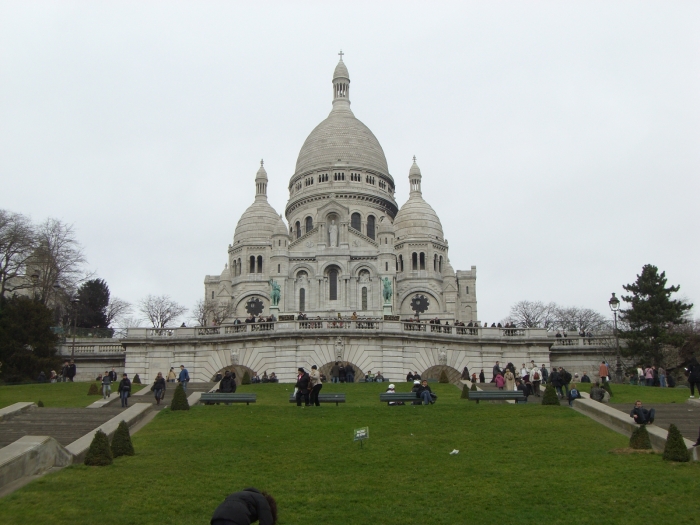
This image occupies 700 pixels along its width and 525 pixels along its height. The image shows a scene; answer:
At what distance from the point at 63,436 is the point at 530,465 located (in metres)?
11.6

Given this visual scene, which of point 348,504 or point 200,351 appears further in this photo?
point 200,351

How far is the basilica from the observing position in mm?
84688

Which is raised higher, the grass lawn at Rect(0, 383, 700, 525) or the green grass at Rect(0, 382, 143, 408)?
the green grass at Rect(0, 382, 143, 408)

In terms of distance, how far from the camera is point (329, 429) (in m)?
22.6

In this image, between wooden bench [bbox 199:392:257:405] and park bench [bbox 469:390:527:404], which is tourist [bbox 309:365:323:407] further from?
park bench [bbox 469:390:527:404]

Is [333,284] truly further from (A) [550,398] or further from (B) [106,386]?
(A) [550,398]

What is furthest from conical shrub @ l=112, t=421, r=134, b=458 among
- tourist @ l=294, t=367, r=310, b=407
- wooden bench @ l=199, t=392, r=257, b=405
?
wooden bench @ l=199, t=392, r=257, b=405

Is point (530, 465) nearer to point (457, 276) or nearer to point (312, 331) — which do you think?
point (312, 331)

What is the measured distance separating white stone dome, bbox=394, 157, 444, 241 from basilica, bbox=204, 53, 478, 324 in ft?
0.35

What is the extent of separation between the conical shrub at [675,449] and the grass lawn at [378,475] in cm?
33

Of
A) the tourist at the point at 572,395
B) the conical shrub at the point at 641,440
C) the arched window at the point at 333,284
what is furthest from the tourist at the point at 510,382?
the arched window at the point at 333,284

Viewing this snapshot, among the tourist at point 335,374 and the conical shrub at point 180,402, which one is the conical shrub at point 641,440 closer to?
the conical shrub at point 180,402

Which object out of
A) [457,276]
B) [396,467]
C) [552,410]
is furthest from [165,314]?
[396,467]

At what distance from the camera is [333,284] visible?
8544 centimetres
